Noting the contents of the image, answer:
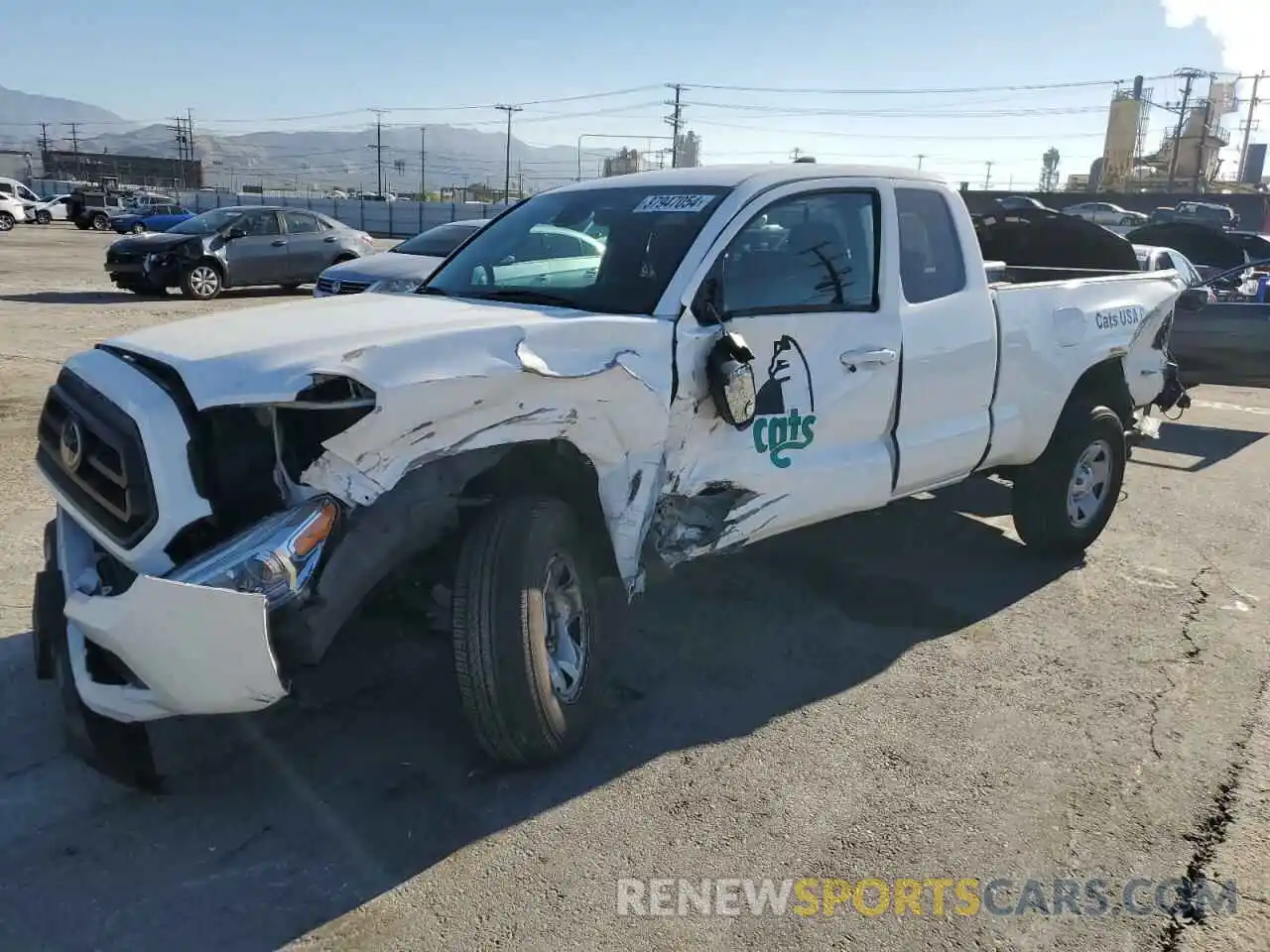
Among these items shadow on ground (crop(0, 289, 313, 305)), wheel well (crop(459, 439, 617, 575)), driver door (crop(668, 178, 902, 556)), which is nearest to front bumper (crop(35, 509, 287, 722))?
wheel well (crop(459, 439, 617, 575))

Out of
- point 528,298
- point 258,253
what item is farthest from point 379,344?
point 258,253

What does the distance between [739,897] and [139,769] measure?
181cm

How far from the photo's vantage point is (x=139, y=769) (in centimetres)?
316

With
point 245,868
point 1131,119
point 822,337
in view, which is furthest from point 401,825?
point 1131,119

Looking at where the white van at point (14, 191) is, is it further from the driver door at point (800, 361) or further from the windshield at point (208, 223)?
the driver door at point (800, 361)

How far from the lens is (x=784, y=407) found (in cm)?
408

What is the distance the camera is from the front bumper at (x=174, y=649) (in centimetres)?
266

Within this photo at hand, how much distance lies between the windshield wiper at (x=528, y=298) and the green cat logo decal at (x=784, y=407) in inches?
31.4

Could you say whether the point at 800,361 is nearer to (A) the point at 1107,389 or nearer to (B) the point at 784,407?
(B) the point at 784,407

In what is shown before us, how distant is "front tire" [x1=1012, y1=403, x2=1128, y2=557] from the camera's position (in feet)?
18.6

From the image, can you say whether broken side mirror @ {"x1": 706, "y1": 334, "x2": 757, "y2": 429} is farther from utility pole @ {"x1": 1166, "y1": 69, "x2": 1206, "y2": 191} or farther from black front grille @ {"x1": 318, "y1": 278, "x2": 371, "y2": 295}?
utility pole @ {"x1": 1166, "y1": 69, "x2": 1206, "y2": 191}

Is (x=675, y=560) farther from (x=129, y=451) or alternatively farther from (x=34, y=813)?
(x=34, y=813)

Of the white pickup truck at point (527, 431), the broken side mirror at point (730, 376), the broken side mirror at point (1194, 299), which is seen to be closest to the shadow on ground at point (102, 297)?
the white pickup truck at point (527, 431)

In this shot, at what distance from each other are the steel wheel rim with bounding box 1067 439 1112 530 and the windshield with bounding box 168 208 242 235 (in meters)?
15.4
